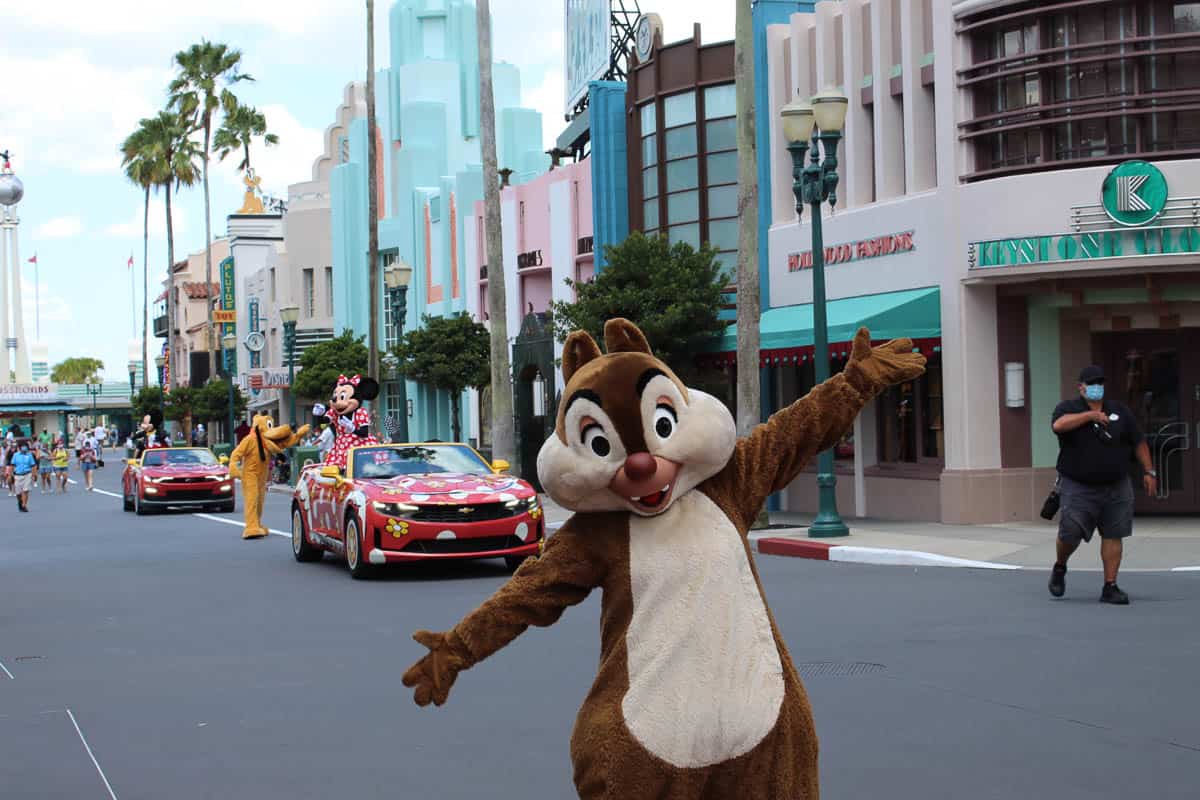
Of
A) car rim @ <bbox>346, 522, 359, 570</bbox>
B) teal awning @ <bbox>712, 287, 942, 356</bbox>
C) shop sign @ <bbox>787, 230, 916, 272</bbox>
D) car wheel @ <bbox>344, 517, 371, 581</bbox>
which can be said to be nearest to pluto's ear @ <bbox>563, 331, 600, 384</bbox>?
car wheel @ <bbox>344, 517, 371, 581</bbox>

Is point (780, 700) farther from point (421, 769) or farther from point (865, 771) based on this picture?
point (421, 769)

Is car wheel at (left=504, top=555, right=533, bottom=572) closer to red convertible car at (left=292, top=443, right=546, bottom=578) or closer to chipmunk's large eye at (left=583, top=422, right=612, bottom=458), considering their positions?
red convertible car at (left=292, top=443, right=546, bottom=578)

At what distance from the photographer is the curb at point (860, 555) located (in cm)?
1543

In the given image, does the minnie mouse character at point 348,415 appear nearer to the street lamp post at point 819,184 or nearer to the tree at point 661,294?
the tree at point 661,294

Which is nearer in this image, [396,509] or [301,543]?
[396,509]

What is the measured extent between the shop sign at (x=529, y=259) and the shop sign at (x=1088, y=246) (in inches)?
743

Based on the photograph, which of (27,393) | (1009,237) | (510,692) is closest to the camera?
(510,692)

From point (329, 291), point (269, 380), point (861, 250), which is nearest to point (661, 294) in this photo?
point (861, 250)

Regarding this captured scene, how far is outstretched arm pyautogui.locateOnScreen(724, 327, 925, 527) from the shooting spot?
4496mm

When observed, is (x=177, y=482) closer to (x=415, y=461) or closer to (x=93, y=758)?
(x=415, y=461)

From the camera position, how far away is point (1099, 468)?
11836 mm

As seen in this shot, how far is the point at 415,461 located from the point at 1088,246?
8330mm

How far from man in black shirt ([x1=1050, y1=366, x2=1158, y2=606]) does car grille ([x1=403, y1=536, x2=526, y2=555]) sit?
19.3 ft

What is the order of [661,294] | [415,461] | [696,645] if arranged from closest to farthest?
[696,645]
[415,461]
[661,294]
